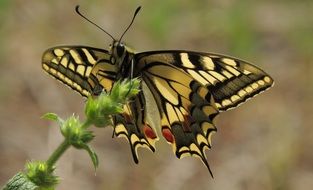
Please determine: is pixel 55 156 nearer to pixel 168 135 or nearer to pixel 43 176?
pixel 43 176

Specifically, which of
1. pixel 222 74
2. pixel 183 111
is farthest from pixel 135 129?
pixel 222 74

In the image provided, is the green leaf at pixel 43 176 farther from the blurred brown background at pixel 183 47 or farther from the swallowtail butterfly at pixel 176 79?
the blurred brown background at pixel 183 47

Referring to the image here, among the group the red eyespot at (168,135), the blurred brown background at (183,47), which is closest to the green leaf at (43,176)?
the red eyespot at (168,135)

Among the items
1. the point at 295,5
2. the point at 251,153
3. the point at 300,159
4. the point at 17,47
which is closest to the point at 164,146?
the point at 251,153

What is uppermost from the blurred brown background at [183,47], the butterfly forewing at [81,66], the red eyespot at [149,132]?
the blurred brown background at [183,47]

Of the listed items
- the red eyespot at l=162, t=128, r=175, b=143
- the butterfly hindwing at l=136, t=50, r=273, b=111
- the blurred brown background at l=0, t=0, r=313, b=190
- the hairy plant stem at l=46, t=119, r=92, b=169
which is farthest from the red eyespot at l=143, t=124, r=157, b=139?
the blurred brown background at l=0, t=0, r=313, b=190

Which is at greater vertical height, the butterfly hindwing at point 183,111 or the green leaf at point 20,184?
the butterfly hindwing at point 183,111

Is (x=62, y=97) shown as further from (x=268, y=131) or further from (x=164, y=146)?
(x=268, y=131)
